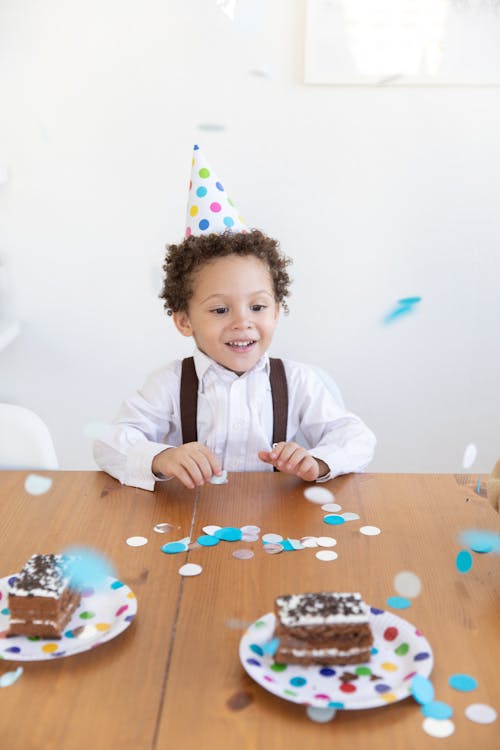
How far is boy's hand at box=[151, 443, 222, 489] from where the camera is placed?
1.38 m

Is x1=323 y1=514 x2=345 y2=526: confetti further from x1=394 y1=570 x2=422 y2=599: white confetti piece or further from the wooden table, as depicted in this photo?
x1=394 y1=570 x2=422 y2=599: white confetti piece

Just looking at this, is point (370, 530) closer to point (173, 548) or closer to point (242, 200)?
point (173, 548)

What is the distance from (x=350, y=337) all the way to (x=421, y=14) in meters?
0.97

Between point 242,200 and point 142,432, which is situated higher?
point 242,200

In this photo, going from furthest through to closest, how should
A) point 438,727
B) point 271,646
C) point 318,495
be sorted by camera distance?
point 318,495 < point 271,646 < point 438,727

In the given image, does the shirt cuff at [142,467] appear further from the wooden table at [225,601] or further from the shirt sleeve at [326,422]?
the shirt sleeve at [326,422]

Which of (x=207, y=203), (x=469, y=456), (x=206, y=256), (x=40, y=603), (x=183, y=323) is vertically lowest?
(x=469, y=456)

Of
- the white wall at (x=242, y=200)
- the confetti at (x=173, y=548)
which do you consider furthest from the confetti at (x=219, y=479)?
the white wall at (x=242, y=200)

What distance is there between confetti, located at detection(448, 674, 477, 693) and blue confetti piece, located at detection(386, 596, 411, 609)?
15 centimetres

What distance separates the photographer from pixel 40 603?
0.91 m

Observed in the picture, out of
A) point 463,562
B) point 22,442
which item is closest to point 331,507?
point 463,562

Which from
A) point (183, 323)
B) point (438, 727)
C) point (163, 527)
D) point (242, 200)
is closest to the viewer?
point (438, 727)

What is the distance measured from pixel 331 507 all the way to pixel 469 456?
61.6 inches

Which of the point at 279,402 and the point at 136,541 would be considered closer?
the point at 136,541
